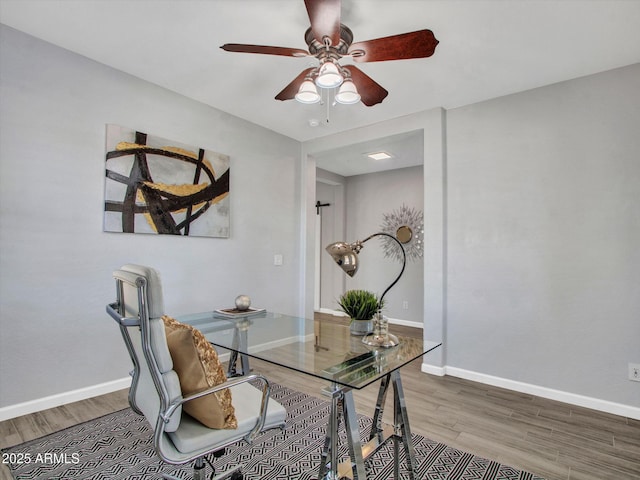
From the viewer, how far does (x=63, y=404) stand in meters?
2.48

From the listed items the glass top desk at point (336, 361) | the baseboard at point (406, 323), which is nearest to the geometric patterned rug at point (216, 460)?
the glass top desk at point (336, 361)

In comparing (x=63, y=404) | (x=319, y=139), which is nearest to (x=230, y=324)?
(x=63, y=404)

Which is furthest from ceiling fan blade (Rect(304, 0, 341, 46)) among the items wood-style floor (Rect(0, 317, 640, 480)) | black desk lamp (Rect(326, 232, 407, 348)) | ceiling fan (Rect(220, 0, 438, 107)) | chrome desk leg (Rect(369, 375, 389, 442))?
wood-style floor (Rect(0, 317, 640, 480))

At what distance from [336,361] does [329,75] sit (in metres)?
1.48

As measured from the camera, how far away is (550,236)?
2842mm

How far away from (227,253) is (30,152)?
1.74 metres

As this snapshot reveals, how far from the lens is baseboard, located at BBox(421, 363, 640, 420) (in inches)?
98.7

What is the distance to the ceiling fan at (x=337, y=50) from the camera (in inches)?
66.5

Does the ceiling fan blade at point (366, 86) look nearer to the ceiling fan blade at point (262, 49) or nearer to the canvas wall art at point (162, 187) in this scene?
the ceiling fan blade at point (262, 49)

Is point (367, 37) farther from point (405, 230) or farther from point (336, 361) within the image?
point (405, 230)

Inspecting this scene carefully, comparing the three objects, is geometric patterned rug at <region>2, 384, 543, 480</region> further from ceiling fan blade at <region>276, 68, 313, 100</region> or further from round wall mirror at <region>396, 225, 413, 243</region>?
round wall mirror at <region>396, 225, 413, 243</region>

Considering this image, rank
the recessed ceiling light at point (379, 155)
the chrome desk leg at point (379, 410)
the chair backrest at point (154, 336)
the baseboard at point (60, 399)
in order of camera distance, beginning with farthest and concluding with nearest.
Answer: the recessed ceiling light at point (379, 155) < the baseboard at point (60, 399) < the chrome desk leg at point (379, 410) < the chair backrest at point (154, 336)

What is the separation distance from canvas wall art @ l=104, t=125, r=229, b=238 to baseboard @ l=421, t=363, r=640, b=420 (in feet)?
8.36

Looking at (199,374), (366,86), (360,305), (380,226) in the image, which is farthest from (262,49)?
(380,226)
